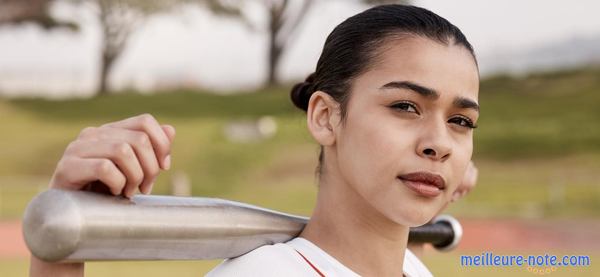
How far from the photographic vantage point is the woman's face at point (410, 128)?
1000 millimetres

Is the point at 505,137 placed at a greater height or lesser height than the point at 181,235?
greater

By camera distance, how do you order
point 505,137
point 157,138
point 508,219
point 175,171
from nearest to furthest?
point 157,138, point 508,219, point 175,171, point 505,137

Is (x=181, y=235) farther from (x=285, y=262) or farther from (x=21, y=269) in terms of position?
(x=21, y=269)

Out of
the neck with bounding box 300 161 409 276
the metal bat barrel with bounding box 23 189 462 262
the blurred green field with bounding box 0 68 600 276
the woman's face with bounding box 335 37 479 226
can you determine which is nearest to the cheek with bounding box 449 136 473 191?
the woman's face with bounding box 335 37 479 226

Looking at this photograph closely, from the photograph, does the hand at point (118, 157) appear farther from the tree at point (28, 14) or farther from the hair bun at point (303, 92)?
the tree at point (28, 14)

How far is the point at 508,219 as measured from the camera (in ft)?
41.1

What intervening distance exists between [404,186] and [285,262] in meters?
0.16

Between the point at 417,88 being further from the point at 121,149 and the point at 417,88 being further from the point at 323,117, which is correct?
the point at 121,149

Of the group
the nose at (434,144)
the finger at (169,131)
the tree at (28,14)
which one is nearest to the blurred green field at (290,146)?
the tree at (28,14)

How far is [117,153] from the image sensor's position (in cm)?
80

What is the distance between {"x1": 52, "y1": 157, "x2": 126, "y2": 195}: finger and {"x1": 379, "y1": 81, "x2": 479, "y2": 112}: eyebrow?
14.1 inches

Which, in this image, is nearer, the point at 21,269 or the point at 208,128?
the point at 21,269

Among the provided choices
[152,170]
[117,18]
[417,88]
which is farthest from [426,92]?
[117,18]

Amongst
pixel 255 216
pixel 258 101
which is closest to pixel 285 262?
pixel 255 216
